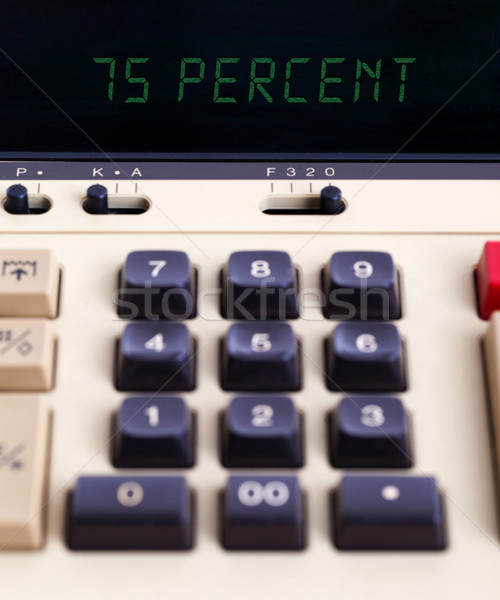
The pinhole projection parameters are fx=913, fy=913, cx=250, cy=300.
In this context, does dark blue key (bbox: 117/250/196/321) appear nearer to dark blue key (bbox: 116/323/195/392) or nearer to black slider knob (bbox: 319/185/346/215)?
dark blue key (bbox: 116/323/195/392)

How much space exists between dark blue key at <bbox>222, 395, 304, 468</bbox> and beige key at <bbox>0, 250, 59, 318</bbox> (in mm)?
152

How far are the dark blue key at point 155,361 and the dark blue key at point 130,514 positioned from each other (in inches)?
2.7

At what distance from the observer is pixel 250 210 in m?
0.71

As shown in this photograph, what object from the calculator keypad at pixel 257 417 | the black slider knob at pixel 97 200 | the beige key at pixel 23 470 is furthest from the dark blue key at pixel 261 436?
the black slider knob at pixel 97 200

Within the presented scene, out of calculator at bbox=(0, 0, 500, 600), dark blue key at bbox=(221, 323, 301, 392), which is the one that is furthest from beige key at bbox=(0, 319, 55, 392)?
dark blue key at bbox=(221, 323, 301, 392)

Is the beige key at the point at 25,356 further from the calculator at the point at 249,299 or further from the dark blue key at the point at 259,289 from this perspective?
the dark blue key at the point at 259,289

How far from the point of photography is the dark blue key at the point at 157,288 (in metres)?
0.62

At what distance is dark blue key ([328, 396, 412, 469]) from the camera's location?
1.85 feet
